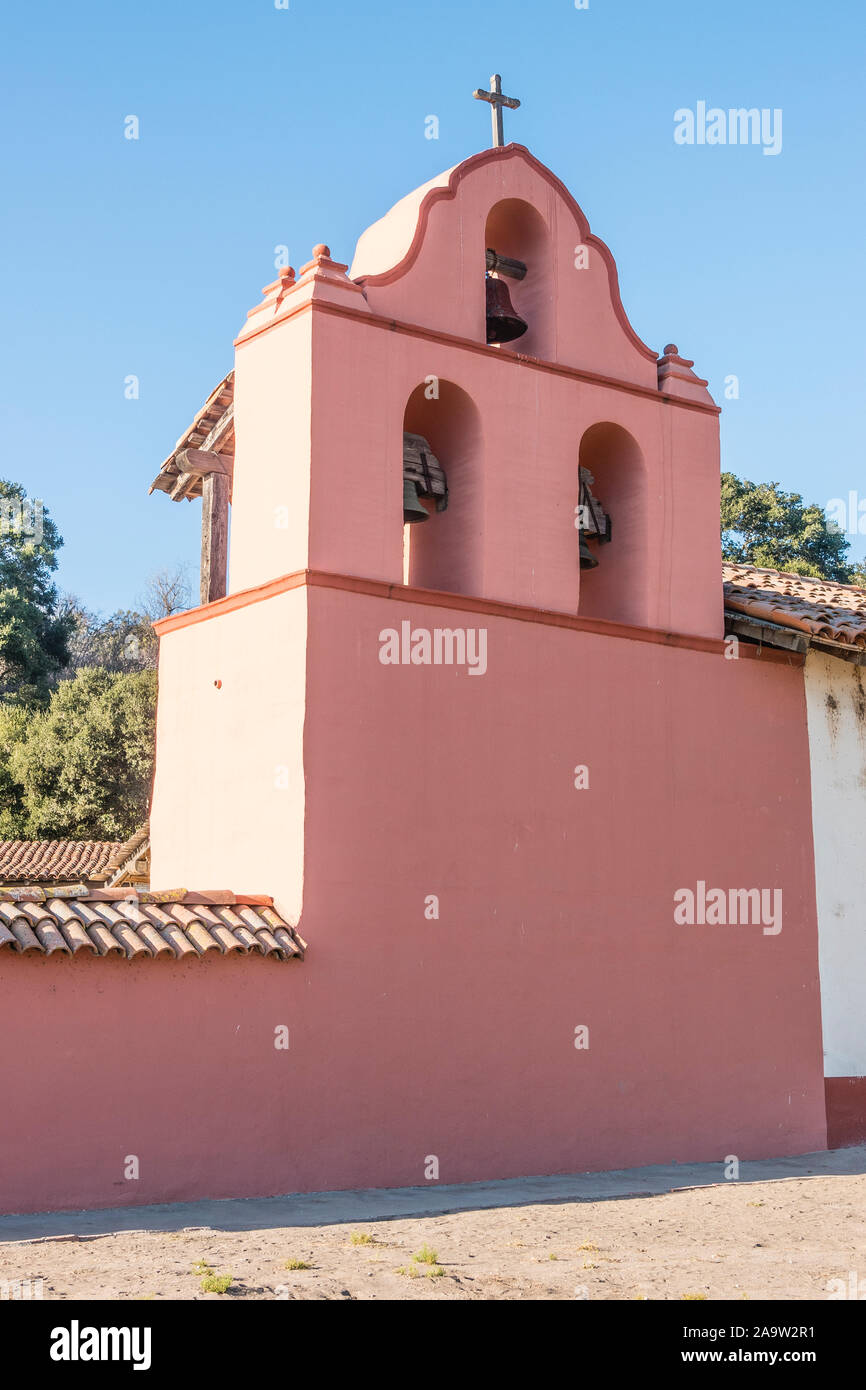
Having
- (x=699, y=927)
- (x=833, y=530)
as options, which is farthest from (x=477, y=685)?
(x=833, y=530)

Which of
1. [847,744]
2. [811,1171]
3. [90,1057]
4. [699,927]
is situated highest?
[847,744]

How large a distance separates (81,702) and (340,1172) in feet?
80.6

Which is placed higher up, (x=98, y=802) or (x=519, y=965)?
(x=98, y=802)

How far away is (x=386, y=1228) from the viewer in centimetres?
715

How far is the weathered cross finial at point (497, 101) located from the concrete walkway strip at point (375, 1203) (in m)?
7.89

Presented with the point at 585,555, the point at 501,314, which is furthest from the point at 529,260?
the point at 585,555

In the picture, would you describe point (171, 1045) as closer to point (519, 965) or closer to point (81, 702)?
point (519, 965)

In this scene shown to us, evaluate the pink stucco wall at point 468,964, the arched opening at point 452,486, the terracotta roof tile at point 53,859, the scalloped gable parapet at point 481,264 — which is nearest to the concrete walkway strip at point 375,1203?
the pink stucco wall at point 468,964

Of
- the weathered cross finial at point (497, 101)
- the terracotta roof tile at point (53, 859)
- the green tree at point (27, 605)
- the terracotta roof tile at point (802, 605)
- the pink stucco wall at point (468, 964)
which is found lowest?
the pink stucco wall at point (468, 964)

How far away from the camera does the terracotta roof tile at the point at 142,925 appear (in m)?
7.69

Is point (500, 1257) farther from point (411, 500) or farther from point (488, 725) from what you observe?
point (411, 500)

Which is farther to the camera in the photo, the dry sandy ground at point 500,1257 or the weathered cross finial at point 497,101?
the weathered cross finial at point 497,101

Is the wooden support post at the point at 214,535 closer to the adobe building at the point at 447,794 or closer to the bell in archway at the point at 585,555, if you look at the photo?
the adobe building at the point at 447,794

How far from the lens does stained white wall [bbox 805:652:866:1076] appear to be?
37.5 ft
